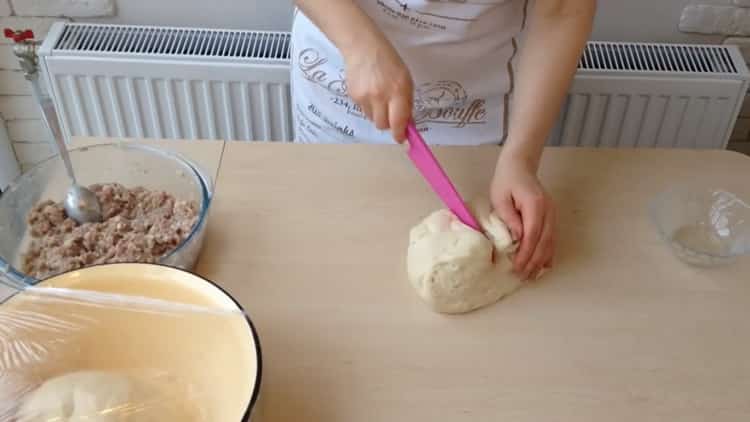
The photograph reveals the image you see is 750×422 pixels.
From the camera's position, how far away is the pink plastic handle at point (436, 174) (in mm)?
698

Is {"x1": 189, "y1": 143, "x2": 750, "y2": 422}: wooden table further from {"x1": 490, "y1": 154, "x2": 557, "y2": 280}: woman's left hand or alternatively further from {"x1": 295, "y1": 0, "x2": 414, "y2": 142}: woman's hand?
{"x1": 295, "y1": 0, "x2": 414, "y2": 142}: woman's hand

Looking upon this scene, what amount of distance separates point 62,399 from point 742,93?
3.94ft

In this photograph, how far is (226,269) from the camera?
72 cm

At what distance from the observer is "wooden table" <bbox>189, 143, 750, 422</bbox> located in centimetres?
62

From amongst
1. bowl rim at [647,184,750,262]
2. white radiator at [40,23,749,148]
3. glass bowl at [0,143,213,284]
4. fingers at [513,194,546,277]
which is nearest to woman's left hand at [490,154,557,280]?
fingers at [513,194,546,277]

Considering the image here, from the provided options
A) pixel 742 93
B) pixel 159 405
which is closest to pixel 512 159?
pixel 159 405

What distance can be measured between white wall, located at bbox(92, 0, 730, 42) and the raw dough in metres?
0.71

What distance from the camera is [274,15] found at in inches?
50.9

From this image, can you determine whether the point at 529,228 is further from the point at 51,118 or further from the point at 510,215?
the point at 51,118

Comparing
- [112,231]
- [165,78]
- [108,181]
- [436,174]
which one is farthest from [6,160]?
[436,174]

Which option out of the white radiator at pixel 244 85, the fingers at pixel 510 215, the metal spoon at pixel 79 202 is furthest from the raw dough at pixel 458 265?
the white radiator at pixel 244 85

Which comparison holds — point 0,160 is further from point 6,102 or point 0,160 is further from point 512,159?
point 512,159

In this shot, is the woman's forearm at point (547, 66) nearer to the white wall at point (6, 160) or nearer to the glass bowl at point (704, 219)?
the glass bowl at point (704, 219)

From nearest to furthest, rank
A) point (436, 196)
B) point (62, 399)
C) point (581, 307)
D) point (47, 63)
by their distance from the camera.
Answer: point (62, 399) < point (581, 307) < point (436, 196) < point (47, 63)
